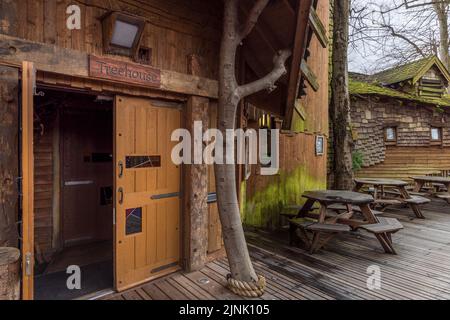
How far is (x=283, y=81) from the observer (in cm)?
417

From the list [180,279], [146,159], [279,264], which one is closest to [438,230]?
[279,264]

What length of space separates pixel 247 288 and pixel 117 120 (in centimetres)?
225

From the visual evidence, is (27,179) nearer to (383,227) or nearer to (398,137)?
(383,227)

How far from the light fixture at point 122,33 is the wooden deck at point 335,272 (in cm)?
258

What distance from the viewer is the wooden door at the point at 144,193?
116 inches

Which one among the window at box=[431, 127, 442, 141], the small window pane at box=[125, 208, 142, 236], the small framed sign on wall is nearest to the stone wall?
the window at box=[431, 127, 442, 141]

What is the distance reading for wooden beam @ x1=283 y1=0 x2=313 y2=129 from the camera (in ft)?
9.42

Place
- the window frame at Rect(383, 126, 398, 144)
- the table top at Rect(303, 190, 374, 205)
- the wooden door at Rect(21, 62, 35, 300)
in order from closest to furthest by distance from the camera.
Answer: the wooden door at Rect(21, 62, 35, 300) → the table top at Rect(303, 190, 374, 205) → the window frame at Rect(383, 126, 398, 144)

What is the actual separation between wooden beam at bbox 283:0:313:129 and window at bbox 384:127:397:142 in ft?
29.1

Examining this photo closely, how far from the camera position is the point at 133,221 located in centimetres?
305

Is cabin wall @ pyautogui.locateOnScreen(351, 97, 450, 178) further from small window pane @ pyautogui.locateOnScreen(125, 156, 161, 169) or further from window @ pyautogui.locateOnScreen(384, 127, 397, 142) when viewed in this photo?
small window pane @ pyautogui.locateOnScreen(125, 156, 161, 169)

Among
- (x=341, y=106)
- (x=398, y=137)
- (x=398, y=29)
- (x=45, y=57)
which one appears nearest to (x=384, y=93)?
(x=398, y=137)

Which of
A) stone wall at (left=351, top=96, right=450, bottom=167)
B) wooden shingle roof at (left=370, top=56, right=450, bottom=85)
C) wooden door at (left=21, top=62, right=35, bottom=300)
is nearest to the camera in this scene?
wooden door at (left=21, top=62, right=35, bottom=300)

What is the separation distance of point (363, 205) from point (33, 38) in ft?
15.9
